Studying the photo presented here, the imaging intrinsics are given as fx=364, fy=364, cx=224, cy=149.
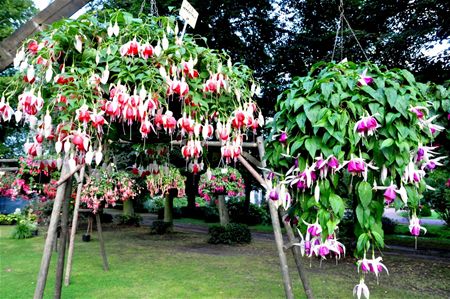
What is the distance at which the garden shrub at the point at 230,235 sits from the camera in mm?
11086

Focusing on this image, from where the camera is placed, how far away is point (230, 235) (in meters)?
11.1

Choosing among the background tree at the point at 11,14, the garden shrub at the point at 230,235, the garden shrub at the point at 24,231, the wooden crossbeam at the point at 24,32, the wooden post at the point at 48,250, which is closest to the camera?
the wooden post at the point at 48,250

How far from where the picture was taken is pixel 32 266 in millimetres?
7625

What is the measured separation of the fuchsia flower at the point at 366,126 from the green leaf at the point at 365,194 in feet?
0.92

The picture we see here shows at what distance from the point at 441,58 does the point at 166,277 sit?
7963 mm

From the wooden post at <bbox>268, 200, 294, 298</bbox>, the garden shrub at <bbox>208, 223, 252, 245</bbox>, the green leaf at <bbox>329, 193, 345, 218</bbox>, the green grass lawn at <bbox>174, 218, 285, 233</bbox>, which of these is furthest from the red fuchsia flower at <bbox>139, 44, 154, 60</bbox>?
the green grass lawn at <bbox>174, 218, 285, 233</bbox>

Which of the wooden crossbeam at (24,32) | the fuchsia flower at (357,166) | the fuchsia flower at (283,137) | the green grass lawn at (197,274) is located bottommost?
the green grass lawn at (197,274)

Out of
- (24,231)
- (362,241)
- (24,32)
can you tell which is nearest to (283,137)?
(362,241)

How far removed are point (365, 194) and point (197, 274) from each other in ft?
18.7

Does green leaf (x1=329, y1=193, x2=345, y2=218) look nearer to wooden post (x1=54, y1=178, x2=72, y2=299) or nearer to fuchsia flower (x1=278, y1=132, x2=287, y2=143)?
fuchsia flower (x1=278, y1=132, x2=287, y2=143)

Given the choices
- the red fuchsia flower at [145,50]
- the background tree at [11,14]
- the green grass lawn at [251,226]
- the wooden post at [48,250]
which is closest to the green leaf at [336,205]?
the red fuchsia flower at [145,50]

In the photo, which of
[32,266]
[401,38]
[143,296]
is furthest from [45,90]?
[401,38]

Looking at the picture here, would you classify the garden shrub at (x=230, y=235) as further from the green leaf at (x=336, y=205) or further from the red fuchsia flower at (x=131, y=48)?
the red fuchsia flower at (x=131, y=48)

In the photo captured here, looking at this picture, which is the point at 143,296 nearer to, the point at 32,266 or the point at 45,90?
the point at 32,266
